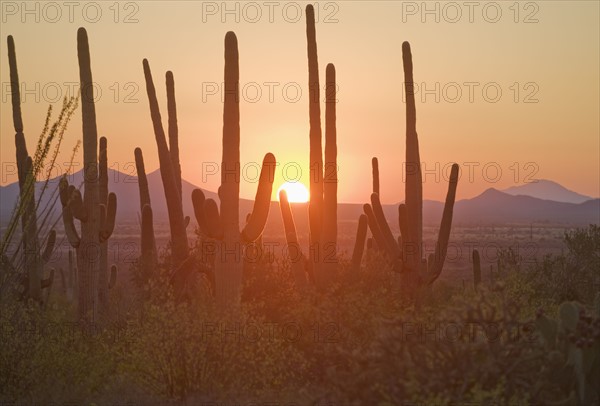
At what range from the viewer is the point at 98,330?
51.5 ft

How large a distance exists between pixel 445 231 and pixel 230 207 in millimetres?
7432

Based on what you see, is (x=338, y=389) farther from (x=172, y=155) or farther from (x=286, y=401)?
(x=172, y=155)

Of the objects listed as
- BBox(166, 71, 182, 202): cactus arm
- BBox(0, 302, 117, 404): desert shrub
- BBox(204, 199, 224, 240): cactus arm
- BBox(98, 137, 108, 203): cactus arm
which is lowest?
BBox(0, 302, 117, 404): desert shrub

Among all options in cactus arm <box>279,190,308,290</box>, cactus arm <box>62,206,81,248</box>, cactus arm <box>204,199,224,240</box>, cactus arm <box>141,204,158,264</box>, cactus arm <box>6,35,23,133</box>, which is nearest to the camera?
cactus arm <box>204,199,224,240</box>

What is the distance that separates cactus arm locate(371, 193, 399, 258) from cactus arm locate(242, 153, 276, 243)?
→ 17.0 feet

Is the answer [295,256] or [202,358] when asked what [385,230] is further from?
[202,358]

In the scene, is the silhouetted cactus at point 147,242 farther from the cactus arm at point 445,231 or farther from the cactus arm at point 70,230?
the cactus arm at point 445,231

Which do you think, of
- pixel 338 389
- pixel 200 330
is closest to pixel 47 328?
pixel 200 330

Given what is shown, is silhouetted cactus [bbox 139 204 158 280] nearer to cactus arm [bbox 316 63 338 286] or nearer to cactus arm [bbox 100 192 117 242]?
cactus arm [bbox 100 192 117 242]

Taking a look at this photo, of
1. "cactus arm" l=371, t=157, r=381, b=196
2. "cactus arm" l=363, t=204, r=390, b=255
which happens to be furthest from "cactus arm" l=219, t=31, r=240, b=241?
"cactus arm" l=371, t=157, r=381, b=196

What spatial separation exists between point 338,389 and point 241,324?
4159 millimetres

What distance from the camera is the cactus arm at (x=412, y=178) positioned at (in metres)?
19.4

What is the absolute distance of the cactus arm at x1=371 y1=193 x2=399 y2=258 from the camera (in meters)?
19.0

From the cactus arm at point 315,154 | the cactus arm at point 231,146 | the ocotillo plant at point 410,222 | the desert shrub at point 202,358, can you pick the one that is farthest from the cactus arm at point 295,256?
the desert shrub at point 202,358
